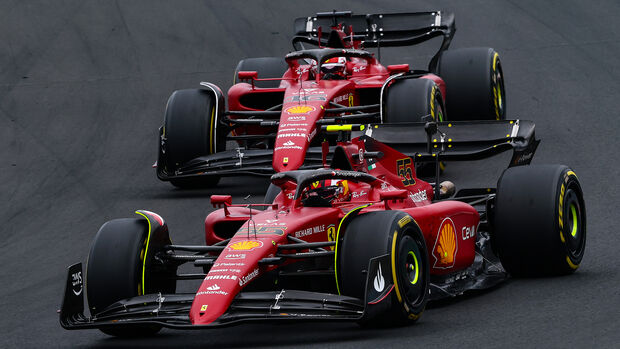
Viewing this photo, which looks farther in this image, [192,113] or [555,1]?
[555,1]

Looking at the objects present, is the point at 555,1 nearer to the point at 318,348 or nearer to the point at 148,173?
the point at 148,173

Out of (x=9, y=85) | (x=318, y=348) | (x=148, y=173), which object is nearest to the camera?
(x=318, y=348)

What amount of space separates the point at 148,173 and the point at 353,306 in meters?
9.61

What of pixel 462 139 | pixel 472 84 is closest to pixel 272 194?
pixel 462 139

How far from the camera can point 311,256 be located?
31.8 feet

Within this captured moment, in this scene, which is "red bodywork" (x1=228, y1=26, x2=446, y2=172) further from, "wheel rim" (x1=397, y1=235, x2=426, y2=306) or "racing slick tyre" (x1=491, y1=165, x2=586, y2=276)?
"wheel rim" (x1=397, y1=235, x2=426, y2=306)

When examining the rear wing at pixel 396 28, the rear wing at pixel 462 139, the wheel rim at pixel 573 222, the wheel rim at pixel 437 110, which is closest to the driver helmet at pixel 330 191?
the rear wing at pixel 462 139

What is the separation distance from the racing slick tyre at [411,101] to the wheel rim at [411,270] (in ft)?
21.0

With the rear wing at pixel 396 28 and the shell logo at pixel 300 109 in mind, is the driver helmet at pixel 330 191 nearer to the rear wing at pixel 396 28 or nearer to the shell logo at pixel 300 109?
the shell logo at pixel 300 109

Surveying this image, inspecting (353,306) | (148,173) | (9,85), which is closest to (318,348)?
(353,306)

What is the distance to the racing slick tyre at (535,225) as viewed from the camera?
1087 centimetres

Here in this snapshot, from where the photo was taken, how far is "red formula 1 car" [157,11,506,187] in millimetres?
15930

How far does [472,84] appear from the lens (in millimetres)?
18344

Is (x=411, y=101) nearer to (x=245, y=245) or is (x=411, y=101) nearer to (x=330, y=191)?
(x=330, y=191)
